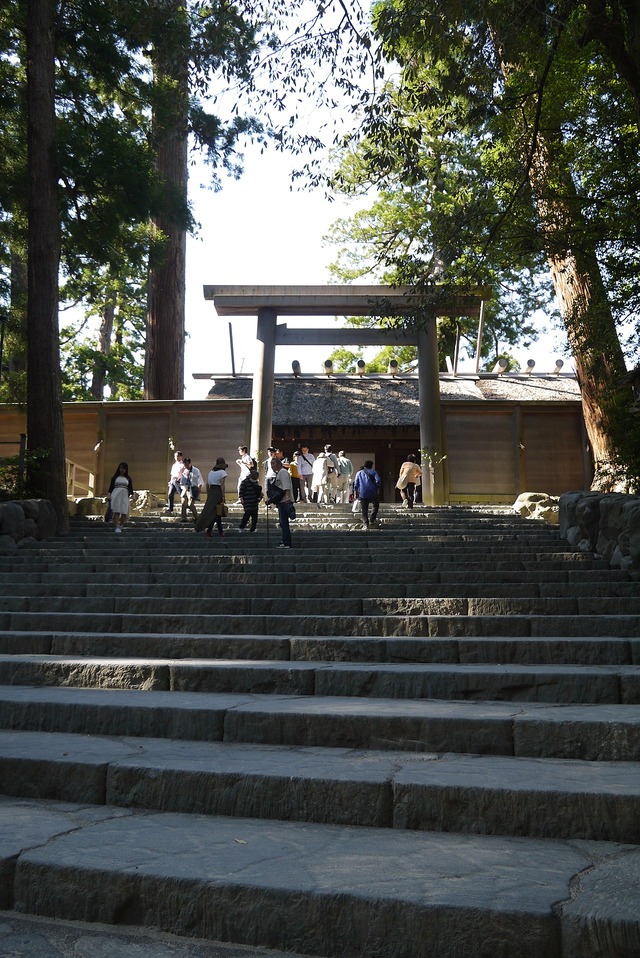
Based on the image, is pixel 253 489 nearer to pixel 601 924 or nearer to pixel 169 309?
pixel 169 309

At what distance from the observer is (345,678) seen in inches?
196

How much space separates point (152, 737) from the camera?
14.4 feet

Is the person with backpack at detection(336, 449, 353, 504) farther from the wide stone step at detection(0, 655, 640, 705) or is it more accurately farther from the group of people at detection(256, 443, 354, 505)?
the wide stone step at detection(0, 655, 640, 705)

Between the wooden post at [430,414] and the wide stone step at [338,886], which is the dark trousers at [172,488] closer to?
the wooden post at [430,414]

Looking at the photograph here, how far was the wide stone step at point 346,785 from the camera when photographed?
3.10 meters

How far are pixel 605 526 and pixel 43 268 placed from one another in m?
9.84

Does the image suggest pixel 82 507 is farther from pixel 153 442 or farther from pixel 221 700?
pixel 221 700

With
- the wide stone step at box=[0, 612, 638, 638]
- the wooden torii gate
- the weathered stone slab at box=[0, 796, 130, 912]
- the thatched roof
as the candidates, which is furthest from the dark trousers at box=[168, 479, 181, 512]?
the weathered stone slab at box=[0, 796, 130, 912]

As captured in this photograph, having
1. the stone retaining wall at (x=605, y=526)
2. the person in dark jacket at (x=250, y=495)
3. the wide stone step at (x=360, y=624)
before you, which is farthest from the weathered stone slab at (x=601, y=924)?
the person in dark jacket at (x=250, y=495)

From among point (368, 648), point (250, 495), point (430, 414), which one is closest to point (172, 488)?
point (250, 495)

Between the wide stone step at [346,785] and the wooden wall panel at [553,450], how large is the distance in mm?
16095

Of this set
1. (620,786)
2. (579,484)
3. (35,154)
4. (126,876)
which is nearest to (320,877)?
(126,876)

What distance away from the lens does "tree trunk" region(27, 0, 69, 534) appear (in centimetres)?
1424

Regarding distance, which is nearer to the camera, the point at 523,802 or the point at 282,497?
the point at 523,802
